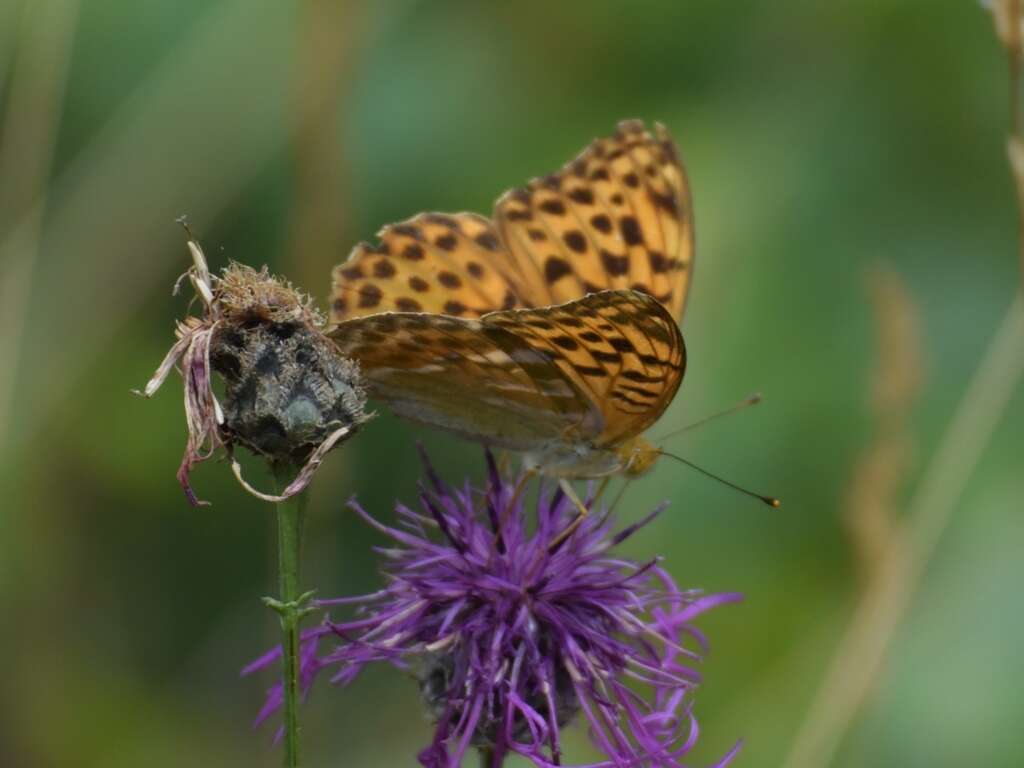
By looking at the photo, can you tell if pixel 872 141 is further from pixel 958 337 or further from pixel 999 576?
pixel 999 576

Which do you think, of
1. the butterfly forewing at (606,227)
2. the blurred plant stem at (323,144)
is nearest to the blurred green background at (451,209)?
the blurred plant stem at (323,144)

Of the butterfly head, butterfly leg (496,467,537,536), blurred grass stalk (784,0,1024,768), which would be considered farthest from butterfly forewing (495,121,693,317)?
blurred grass stalk (784,0,1024,768)

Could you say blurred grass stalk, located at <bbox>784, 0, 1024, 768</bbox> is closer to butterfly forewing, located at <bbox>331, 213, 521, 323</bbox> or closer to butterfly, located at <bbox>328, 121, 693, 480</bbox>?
butterfly, located at <bbox>328, 121, 693, 480</bbox>

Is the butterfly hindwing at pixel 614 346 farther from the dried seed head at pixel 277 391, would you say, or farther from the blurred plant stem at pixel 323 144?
the blurred plant stem at pixel 323 144

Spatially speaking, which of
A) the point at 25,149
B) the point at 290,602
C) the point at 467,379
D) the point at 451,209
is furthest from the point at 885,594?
the point at 25,149

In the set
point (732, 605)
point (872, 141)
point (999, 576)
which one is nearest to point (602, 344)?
point (732, 605)
